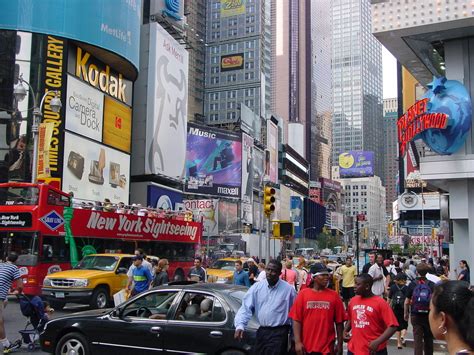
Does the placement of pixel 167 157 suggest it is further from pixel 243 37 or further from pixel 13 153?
pixel 243 37

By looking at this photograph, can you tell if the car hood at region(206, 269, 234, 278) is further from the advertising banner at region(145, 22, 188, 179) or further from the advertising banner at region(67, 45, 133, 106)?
the advertising banner at region(145, 22, 188, 179)

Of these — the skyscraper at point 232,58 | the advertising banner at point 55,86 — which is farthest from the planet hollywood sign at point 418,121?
the skyscraper at point 232,58

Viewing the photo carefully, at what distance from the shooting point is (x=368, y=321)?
637 cm

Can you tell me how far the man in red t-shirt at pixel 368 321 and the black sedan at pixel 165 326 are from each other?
5.77ft

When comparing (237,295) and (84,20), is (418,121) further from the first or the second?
(84,20)

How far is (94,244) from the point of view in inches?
858

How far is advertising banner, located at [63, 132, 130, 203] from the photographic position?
42844 mm

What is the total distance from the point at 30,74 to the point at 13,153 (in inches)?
229

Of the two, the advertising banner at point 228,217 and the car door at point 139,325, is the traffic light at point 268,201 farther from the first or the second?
the advertising banner at point 228,217

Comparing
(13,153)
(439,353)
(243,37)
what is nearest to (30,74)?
(13,153)

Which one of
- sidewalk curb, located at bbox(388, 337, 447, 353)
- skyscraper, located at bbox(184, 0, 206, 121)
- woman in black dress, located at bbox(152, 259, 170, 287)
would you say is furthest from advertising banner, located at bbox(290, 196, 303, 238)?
sidewalk curb, located at bbox(388, 337, 447, 353)

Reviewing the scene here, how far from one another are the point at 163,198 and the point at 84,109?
16717mm

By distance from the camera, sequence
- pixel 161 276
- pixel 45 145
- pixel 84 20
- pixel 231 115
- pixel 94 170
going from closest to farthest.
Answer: pixel 161 276, pixel 45 145, pixel 84 20, pixel 94 170, pixel 231 115

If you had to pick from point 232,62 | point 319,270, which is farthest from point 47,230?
point 232,62
